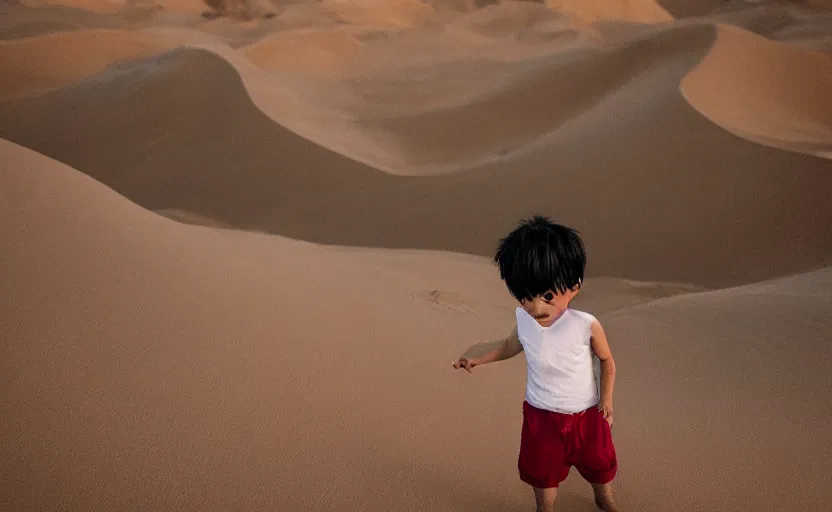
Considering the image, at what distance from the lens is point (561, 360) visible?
154 centimetres

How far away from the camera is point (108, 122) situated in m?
8.63

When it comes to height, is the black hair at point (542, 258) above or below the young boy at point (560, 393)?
above

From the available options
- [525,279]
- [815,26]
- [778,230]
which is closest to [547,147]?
[778,230]

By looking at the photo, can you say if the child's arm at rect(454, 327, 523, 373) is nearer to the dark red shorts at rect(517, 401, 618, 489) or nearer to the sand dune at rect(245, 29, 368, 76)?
the dark red shorts at rect(517, 401, 618, 489)

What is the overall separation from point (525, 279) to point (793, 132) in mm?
6990

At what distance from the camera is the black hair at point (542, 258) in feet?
4.64

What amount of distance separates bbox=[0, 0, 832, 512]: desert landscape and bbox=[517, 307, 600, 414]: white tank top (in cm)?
16

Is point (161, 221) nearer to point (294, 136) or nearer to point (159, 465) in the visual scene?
point (159, 465)

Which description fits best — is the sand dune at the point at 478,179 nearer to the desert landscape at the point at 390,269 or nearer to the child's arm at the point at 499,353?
the desert landscape at the point at 390,269

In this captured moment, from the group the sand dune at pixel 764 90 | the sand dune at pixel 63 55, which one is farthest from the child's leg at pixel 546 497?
the sand dune at pixel 63 55

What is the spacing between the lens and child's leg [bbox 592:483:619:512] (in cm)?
168

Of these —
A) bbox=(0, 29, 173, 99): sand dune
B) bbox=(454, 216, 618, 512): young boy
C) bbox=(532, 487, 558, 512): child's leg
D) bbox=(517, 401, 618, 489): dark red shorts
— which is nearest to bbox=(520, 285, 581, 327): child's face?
bbox=(454, 216, 618, 512): young boy

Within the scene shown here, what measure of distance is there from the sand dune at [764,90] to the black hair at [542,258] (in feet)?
19.0

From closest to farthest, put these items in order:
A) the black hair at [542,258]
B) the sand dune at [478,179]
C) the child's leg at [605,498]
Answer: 1. the black hair at [542,258]
2. the child's leg at [605,498]
3. the sand dune at [478,179]
